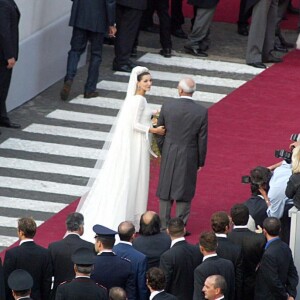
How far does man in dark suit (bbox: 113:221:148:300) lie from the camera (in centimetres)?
1338

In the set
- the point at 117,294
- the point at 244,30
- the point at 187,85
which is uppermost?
the point at 187,85

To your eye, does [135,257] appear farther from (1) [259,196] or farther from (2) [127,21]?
(2) [127,21]

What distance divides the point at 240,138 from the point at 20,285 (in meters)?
7.52

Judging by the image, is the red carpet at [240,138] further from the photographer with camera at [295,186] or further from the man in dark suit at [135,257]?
the man in dark suit at [135,257]

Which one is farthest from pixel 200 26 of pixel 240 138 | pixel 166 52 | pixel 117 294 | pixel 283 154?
pixel 117 294

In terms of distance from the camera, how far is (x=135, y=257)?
13391mm

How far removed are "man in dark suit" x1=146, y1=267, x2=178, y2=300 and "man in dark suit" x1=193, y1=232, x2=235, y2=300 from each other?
1.63 feet

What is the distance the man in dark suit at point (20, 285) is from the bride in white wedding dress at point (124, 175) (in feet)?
12.4

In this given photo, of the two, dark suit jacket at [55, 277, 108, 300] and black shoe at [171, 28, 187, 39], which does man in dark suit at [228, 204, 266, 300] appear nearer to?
dark suit jacket at [55, 277, 108, 300]

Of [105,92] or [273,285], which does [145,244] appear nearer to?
[273,285]

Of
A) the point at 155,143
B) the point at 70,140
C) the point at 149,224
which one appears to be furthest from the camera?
the point at 70,140

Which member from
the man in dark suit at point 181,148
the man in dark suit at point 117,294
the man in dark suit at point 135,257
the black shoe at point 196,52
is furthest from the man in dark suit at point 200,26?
the man in dark suit at point 117,294

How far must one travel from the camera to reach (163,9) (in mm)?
22156

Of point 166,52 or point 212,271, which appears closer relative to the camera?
point 212,271
